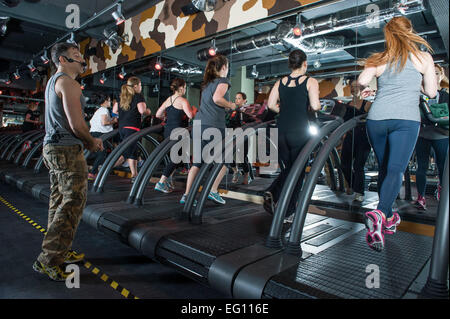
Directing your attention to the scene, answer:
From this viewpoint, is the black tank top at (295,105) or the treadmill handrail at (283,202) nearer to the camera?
the treadmill handrail at (283,202)

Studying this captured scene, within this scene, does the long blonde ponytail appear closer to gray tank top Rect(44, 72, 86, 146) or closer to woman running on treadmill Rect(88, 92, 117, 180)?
woman running on treadmill Rect(88, 92, 117, 180)

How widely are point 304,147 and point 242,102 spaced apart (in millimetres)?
2314

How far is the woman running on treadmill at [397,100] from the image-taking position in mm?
1829

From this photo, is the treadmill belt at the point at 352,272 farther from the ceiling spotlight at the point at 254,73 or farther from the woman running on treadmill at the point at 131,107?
the ceiling spotlight at the point at 254,73

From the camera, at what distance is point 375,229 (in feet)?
6.11

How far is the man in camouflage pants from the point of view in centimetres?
175

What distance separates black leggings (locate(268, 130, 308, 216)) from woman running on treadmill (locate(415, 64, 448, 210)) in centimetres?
109

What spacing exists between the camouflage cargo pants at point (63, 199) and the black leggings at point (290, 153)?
1.45 meters

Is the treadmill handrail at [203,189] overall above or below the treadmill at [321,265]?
above

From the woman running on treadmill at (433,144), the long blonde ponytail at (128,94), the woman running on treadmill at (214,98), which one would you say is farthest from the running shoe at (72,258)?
the woman running on treadmill at (433,144)

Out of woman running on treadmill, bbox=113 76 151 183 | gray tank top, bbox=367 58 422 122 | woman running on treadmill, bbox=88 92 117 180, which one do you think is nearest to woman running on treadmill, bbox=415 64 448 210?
gray tank top, bbox=367 58 422 122

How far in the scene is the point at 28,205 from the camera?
3855 millimetres
